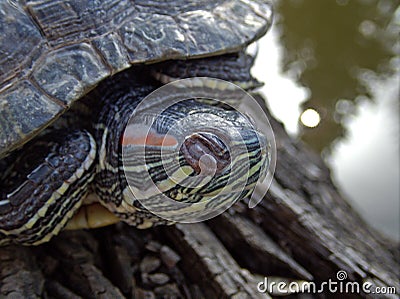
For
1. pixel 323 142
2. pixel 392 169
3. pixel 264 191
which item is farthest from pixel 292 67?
pixel 264 191

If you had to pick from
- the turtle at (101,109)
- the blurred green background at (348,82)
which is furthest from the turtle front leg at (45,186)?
the blurred green background at (348,82)

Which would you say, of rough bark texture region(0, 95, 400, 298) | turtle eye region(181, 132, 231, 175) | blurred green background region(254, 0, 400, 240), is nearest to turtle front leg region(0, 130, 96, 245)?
rough bark texture region(0, 95, 400, 298)

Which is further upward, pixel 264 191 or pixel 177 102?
pixel 177 102

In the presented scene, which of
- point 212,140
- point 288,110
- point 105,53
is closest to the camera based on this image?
point 212,140

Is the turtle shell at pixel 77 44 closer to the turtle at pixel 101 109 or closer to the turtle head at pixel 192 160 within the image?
the turtle at pixel 101 109

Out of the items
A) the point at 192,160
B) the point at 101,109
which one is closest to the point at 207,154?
the point at 192,160

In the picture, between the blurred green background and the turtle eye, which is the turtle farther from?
the blurred green background

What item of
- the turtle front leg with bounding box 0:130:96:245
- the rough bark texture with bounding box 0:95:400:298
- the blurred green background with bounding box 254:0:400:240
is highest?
the turtle front leg with bounding box 0:130:96:245

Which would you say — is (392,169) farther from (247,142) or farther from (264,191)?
(247,142)
